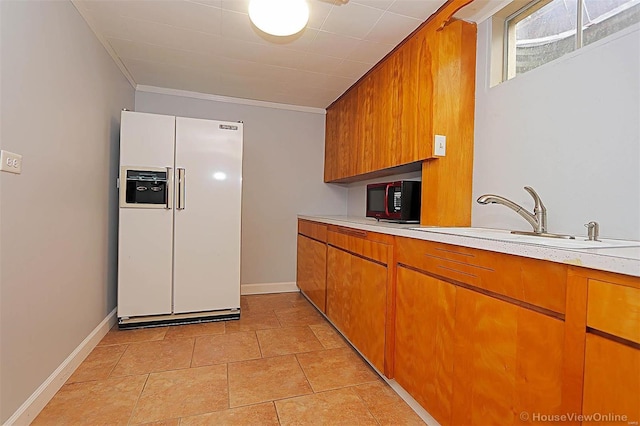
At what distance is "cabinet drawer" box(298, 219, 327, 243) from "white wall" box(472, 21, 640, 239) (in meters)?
1.35

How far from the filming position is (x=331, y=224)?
268cm

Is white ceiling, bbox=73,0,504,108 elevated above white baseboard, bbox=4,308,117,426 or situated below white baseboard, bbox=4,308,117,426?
above

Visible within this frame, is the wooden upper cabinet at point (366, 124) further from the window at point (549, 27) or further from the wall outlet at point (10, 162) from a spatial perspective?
the wall outlet at point (10, 162)

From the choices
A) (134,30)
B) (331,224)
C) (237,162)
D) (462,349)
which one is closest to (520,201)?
(462,349)

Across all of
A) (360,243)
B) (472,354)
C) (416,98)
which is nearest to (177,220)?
(360,243)

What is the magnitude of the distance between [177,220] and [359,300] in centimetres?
167

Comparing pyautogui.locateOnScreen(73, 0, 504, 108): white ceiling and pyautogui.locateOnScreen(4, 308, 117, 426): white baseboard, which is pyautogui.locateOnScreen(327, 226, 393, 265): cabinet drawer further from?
pyautogui.locateOnScreen(4, 308, 117, 426): white baseboard

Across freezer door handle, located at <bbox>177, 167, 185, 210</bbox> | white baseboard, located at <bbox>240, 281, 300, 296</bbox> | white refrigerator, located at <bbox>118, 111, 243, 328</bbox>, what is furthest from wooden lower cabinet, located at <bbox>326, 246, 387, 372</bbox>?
freezer door handle, located at <bbox>177, 167, 185, 210</bbox>

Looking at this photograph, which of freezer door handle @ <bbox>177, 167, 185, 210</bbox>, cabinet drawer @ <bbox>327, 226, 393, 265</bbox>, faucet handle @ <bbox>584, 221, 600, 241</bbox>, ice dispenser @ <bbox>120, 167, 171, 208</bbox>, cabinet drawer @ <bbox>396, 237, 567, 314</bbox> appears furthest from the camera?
freezer door handle @ <bbox>177, 167, 185, 210</bbox>

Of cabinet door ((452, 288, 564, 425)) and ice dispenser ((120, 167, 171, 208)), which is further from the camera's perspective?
ice dispenser ((120, 167, 171, 208))

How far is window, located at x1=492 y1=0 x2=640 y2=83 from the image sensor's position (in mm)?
1370

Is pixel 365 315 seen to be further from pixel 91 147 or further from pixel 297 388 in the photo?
pixel 91 147

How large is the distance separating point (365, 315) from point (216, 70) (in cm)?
248

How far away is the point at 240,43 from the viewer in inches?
93.8
